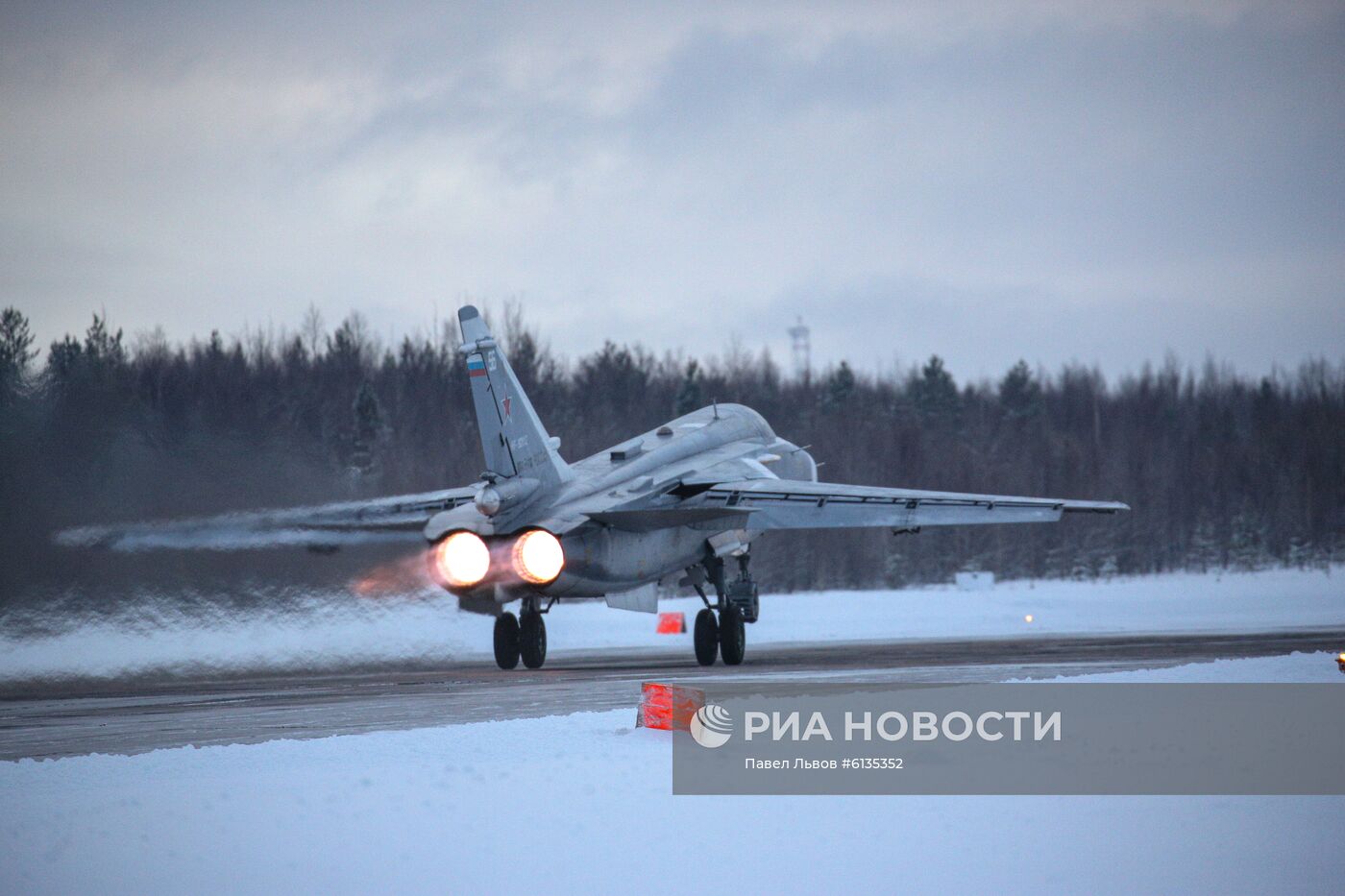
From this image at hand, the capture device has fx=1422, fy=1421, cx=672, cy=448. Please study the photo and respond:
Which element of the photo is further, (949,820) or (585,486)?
(585,486)

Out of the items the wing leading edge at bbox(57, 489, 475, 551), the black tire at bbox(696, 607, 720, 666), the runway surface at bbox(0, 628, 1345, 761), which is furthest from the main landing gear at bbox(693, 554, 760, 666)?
the wing leading edge at bbox(57, 489, 475, 551)

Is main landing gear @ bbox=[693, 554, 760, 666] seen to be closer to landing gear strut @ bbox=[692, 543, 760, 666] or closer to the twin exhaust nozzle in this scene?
landing gear strut @ bbox=[692, 543, 760, 666]

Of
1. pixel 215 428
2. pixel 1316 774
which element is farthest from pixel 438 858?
pixel 215 428

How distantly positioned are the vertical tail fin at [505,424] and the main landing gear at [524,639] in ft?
6.90

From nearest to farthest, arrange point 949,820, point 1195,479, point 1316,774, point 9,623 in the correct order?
point 949,820 < point 1316,774 < point 9,623 < point 1195,479

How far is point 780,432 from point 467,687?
181ft

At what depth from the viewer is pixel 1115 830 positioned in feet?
26.5

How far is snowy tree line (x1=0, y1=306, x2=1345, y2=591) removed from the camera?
Result: 2045cm

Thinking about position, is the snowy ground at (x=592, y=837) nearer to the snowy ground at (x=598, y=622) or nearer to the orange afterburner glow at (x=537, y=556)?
the snowy ground at (x=598, y=622)

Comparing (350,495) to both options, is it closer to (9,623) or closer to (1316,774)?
(9,623)

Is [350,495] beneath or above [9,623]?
above

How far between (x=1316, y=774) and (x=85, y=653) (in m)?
15.5

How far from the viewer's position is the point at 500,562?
67.3 feet

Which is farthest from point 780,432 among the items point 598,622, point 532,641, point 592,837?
point 592,837
